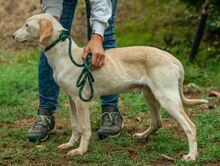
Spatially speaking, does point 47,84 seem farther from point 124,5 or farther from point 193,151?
point 124,5

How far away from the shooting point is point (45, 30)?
4648 millimetres

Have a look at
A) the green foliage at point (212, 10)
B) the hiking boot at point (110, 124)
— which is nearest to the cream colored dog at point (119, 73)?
the hiking boot at point (110, 124)

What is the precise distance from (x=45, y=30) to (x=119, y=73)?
2.22ft

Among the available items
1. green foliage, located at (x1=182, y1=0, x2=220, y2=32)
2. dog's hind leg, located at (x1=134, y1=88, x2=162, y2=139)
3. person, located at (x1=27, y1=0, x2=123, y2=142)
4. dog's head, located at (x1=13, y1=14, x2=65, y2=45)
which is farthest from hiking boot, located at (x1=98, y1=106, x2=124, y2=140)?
green foliage, located at (x1=182, y1=0, x2=220, y2=32)

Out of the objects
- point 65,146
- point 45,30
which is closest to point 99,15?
point 45,30

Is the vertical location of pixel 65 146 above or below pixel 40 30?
below

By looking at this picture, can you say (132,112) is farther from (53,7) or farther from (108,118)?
(53,7)

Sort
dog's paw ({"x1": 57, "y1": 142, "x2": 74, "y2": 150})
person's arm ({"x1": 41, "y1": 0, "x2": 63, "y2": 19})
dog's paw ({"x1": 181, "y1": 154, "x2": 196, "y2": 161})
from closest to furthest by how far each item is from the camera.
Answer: dog's paw ({"x1": 181, "y1": 154, "x2": 196, "y2": 161}) → dog's paw ({"x1": 57, "y1": 142, "x2": 74, "y2": 150}) → person's arm ({"x1": 41, "y1": 0, "x2": 63, "y2": 19})

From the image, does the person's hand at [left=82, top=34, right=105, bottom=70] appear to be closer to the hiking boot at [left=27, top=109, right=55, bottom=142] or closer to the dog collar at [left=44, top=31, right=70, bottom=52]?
the dog collar at [left=44, top=31, right=70, bottom=52]

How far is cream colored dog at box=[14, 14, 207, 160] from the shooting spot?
4.59 meters

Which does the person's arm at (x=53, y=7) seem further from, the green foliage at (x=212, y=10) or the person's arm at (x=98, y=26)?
the green foliage at (x=212, y=10)

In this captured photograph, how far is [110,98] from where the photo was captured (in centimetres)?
554

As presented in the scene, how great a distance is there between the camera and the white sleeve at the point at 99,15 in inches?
191

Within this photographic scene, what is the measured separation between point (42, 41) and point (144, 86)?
→ 0.90 m
